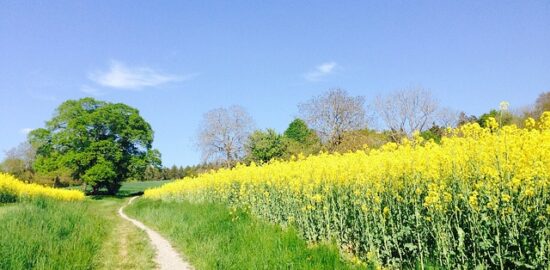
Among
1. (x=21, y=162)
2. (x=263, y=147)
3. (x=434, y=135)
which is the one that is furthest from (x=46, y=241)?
(x=21, y=162)

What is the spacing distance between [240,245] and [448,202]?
16.5 ft

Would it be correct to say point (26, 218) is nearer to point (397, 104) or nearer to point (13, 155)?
point (397, 104)

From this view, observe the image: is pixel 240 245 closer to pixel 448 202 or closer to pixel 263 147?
pixel 448 202

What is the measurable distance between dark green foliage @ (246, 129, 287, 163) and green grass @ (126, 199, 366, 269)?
41.9 meters

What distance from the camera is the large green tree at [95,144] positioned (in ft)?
155

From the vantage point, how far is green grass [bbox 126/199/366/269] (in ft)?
23.2

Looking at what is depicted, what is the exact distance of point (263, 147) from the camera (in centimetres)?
5612

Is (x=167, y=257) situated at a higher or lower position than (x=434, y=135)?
lower

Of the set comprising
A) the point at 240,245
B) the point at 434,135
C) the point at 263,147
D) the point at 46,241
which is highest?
the point at 263,147

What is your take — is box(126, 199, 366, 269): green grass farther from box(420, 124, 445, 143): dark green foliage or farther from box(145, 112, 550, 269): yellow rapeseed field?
box(420, 124, 445, 143): dark green foliage

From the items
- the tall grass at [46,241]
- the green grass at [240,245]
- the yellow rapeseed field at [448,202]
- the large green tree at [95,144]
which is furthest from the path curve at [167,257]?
the large green tree at [95,144]

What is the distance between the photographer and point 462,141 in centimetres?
609

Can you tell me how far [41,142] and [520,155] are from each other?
56.8 meters

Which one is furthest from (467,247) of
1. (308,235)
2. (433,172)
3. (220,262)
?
(220,262)
